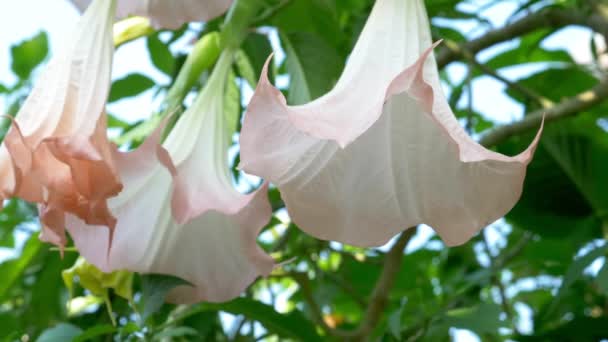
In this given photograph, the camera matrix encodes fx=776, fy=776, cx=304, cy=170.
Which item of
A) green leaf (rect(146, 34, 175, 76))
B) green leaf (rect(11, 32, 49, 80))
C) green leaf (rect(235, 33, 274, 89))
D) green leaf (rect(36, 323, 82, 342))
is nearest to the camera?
green leaf (rect(36, 323, 82, 342))

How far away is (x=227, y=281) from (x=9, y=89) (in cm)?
118

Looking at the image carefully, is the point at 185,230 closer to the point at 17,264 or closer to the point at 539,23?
the point at 17,264

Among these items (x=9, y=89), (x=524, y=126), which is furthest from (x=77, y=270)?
(x=9, y=89)

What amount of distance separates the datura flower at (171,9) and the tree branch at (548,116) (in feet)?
1.53

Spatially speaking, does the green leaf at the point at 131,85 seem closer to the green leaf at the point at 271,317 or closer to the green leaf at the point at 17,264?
the green leaf at the point at 17,264

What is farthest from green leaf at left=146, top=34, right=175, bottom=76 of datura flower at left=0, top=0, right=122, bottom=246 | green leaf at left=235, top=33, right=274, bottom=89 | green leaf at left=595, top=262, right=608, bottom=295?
green leaf at left=595, top=262, right=608, bottom=295

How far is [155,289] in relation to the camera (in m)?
0.81

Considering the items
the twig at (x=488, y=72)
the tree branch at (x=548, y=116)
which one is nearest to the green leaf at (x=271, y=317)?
the tree branch at (x=548, y=116)

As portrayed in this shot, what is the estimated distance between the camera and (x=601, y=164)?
1.36 metres

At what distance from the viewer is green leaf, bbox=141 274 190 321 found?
80 centimetres

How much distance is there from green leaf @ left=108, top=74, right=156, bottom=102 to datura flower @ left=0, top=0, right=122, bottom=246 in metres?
0.71

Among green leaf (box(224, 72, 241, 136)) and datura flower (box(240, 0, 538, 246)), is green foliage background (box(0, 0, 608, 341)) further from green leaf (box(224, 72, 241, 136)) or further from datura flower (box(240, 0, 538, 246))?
datura flower (box(240, 0, 538, 246))

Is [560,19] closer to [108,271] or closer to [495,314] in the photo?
[495,314]

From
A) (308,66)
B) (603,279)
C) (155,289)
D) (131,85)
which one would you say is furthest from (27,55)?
(603,279)
